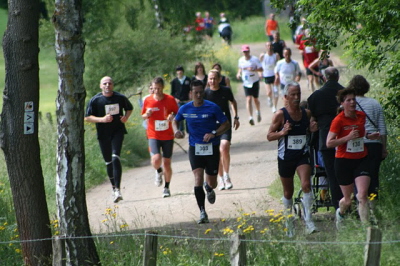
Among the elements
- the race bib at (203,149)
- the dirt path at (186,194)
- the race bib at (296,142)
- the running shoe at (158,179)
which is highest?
the race bib at (296,142)

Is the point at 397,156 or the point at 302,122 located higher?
the point at 302,122

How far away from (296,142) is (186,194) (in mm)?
4592

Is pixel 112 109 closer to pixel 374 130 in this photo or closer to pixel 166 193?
pixel 166 193

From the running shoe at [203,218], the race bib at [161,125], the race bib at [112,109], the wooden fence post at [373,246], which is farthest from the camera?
the race bib at [161,125]

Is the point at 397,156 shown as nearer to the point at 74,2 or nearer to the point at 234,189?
the point at 234,189

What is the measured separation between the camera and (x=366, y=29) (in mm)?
11055

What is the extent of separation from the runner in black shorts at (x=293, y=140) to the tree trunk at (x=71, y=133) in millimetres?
2423

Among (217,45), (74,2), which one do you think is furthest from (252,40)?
(74,2)

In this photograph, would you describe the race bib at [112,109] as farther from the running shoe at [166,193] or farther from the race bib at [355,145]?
the race bib at [355,145]

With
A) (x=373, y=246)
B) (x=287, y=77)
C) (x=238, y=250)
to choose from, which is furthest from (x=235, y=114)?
(x=373, y=246)

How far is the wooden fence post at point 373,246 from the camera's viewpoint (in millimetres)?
6484

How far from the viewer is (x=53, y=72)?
170 feet

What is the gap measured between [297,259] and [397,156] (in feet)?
14.2

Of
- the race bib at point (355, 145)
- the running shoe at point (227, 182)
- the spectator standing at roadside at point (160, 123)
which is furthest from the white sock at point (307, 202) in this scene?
the spectator standing at roadside at point (160, 123)
